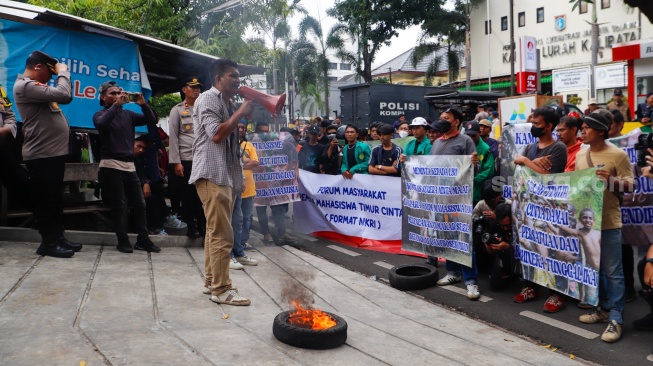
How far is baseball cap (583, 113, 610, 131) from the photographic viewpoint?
5203mm

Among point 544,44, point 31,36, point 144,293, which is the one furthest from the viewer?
point 544,44

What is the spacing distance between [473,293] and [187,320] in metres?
3.08

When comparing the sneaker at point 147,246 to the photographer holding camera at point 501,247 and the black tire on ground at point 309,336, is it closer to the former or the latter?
the black tire on ground at point 309,336

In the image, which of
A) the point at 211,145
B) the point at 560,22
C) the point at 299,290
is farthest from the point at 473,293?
the point at 560,22

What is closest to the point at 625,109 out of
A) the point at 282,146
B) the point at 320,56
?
the point at 282,146

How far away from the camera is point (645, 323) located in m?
5.17

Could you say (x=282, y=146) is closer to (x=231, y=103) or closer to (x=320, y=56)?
(x=231, y=103)

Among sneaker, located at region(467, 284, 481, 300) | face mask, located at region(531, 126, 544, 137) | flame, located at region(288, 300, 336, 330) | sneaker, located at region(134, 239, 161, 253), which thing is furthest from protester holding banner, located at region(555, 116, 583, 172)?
sneaker, located at region(134, 239, 161, 253)

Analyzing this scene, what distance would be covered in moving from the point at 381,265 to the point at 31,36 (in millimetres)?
5501

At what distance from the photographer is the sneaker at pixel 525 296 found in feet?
19.9

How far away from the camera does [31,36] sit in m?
7.66

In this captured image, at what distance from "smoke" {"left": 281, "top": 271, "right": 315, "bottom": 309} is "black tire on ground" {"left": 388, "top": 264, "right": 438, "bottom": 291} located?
0.95m

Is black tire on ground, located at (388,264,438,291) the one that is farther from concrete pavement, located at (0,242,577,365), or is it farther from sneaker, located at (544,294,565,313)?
sneaker, located at (544,294,565,313)

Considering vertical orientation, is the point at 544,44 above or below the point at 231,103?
above
